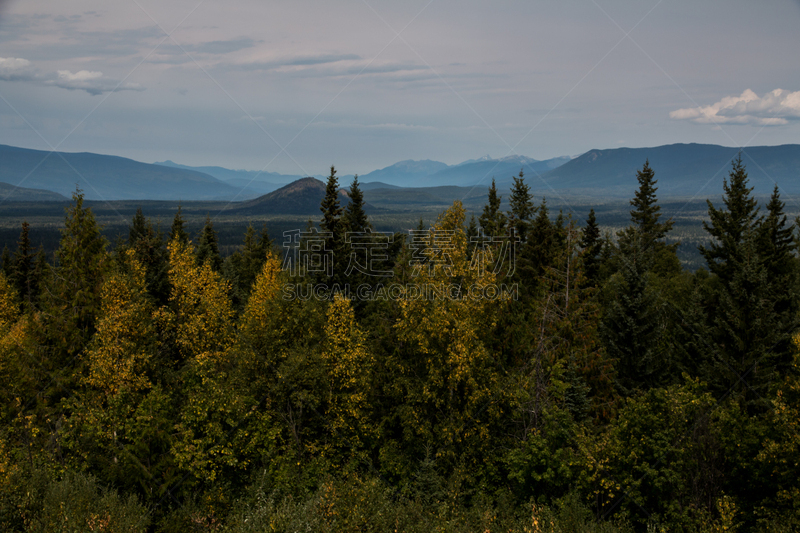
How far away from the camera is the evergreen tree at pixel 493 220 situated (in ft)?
136

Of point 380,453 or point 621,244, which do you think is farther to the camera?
point 621,244

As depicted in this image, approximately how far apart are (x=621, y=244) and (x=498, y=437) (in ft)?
131

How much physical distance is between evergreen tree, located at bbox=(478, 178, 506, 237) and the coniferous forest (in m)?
10.2

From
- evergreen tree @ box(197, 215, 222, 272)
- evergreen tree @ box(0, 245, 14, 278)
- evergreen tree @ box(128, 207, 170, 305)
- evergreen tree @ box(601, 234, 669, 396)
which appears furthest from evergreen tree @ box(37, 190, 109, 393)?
evergreen tree @ box(0, 245, 14, 278)

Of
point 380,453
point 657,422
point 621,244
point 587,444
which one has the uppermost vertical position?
point 621,244

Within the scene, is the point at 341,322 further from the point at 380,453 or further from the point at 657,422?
the point at 657,422

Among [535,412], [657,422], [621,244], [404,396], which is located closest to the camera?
[657,422]

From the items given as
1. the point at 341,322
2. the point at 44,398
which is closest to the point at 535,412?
the point at 341,322

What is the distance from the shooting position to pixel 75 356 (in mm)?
26344

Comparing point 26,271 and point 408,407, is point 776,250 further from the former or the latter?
point 26,271

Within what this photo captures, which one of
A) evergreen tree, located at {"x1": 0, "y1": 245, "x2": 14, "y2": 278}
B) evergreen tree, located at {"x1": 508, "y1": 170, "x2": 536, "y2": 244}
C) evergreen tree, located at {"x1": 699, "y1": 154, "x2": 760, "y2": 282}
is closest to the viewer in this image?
evergreen tree, located at {"x1": 699, "y1": 154, "x2": 760, "y2": 282}

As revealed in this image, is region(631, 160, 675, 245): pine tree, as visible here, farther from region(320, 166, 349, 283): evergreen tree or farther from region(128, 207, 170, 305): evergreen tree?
region(128, 207, 170, 305): evergreen tree

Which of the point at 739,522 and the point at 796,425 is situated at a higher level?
the point at 796,425

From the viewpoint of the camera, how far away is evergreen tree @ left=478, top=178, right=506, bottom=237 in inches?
1628
